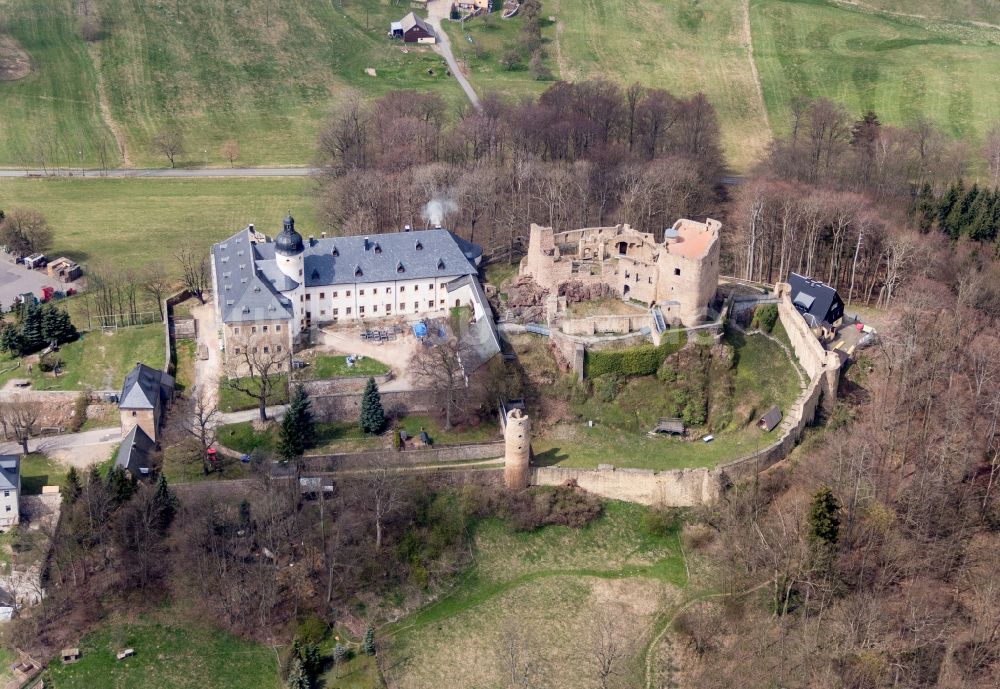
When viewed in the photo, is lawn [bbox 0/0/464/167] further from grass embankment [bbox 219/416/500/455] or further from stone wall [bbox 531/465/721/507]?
stone wall [bbox 531/465/721/507]

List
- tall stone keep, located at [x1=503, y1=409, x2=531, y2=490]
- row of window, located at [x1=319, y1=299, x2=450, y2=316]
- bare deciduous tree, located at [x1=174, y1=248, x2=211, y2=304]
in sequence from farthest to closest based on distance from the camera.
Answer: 1. bare deciduous tree, located at [x1=174, y1=248, x2=211, y2=304]
2. row of window, located at [x1=319, y1=299, x2=450, y2=316]
3. tall stone keep, located at [x1=503, y1=409, x2=531, y2=490]

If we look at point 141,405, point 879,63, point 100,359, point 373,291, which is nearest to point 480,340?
point 373,291

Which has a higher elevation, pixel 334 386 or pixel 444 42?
pixel 444 42

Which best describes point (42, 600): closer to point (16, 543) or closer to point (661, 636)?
point (16, 543)

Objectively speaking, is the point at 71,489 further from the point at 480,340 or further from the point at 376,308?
the point at 480,340

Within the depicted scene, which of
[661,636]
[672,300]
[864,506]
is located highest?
[672,300]

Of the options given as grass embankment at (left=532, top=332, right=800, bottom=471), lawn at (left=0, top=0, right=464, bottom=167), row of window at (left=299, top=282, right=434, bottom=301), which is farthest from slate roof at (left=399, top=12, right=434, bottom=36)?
grass embankment at (left=532, top=332, right=800, bottom=471)

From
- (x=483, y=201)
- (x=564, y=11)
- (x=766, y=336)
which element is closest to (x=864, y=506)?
(x=766, y=336)
